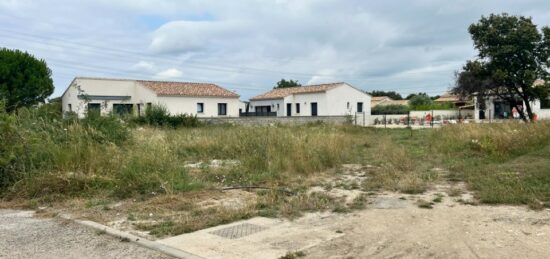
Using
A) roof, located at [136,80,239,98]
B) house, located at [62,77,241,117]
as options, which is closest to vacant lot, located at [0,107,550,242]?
house, located at [62,77,241,117]

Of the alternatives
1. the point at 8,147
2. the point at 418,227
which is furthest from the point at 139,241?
the point at 8,147

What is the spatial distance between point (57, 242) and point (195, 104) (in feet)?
139

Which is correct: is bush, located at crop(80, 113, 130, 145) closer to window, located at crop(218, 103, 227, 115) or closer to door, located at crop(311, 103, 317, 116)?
window, located at crop(218, 103, 227, 115)

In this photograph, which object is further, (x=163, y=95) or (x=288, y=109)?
(x=288, y=109)

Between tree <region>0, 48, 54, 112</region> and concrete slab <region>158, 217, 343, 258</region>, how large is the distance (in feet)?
137

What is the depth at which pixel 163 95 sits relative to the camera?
45250mm

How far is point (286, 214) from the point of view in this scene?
6535mm

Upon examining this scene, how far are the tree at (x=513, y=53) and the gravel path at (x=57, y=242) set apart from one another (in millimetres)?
27858

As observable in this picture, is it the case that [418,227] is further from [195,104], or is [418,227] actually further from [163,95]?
[195,104]

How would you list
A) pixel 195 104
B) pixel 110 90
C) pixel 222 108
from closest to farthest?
pixel 195 104 → pixel 110 90 → pixel 222 108

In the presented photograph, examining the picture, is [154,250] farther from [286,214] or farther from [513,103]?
[513,103]

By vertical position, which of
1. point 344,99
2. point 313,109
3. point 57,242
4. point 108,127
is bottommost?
point 57,242

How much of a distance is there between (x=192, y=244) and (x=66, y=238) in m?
1.75

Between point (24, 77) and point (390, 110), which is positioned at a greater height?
point (24, 77)
